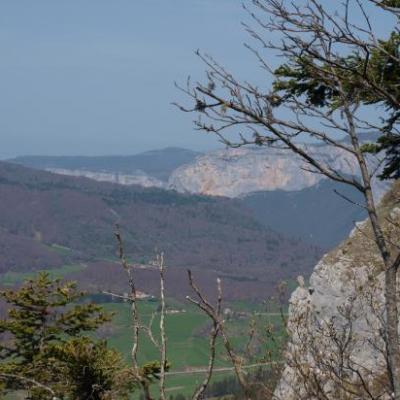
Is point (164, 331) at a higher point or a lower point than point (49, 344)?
higher

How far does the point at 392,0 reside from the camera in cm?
1034

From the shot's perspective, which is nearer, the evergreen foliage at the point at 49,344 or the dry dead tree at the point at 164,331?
the dry dead tree at the point at 164,331

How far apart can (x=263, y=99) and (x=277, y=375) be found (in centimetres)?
323

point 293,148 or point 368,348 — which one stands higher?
point 293,148

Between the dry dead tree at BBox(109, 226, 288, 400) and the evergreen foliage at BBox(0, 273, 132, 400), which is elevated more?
the dry dead tree at BBox(109, 226, 288, 400)

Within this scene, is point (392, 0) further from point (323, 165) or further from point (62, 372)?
point (62, 372)

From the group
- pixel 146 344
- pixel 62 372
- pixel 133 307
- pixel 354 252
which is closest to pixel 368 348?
pixel 354 252

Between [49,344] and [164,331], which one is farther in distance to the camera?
[49,344]

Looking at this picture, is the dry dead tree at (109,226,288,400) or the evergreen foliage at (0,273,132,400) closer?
the dry dead tree at (109,226,288,400)

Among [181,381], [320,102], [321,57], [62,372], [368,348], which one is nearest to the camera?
[321,57]

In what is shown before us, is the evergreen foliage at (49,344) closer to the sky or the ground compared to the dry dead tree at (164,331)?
closer to the ground

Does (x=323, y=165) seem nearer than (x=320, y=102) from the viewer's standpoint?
Yes

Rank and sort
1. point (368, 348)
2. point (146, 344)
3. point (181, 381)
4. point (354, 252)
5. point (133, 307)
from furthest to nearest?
point (146, 344) < point (181, 381) < point (354, 252) < point (368, 348) < point (133, 307)

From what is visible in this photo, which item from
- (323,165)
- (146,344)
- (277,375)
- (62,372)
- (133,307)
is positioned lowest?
(146,344)
